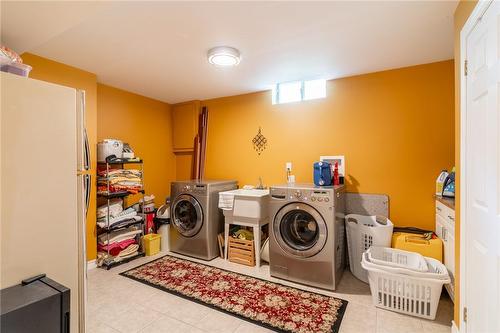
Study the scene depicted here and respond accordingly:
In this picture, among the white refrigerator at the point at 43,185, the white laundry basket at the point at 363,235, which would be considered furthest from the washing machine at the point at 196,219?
the white refrigerator at the point at 43,185

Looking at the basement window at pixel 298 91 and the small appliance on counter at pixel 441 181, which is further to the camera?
the basement window at pixel 298 91

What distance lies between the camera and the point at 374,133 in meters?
2.92

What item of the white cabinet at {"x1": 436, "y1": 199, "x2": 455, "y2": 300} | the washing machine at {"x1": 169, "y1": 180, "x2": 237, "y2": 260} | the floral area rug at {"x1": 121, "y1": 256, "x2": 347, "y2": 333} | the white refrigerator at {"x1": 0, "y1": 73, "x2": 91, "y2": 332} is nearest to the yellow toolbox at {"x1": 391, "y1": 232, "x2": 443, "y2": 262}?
the white cabinet at {"x1": 436, "y1": 199, "x2": 455, "y2": 300}

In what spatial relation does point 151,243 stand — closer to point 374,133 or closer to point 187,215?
point 187,215

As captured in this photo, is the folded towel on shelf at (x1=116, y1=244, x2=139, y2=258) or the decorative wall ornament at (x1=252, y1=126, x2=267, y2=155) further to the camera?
the decorative wall ornament at (x1=252, y1=126, x2=267, y2=155)

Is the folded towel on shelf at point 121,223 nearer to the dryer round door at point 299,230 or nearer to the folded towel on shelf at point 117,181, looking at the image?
the folded towel on shelf at point 117,181

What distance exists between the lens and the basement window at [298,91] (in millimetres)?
3258

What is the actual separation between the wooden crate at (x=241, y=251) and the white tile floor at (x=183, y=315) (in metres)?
0.69

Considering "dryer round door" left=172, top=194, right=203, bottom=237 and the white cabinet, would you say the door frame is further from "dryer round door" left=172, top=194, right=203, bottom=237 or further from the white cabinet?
"dryer round door" left=172, top=194, right=203, bottom=237

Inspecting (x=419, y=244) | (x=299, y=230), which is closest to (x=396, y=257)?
(x=419, y=244)

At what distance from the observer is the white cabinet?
1.91 meters

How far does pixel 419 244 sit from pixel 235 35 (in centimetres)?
261

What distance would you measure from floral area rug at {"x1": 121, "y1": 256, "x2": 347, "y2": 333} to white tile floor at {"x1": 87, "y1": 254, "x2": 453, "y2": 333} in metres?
0.08

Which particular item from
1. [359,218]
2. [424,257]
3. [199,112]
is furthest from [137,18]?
[424,257]
